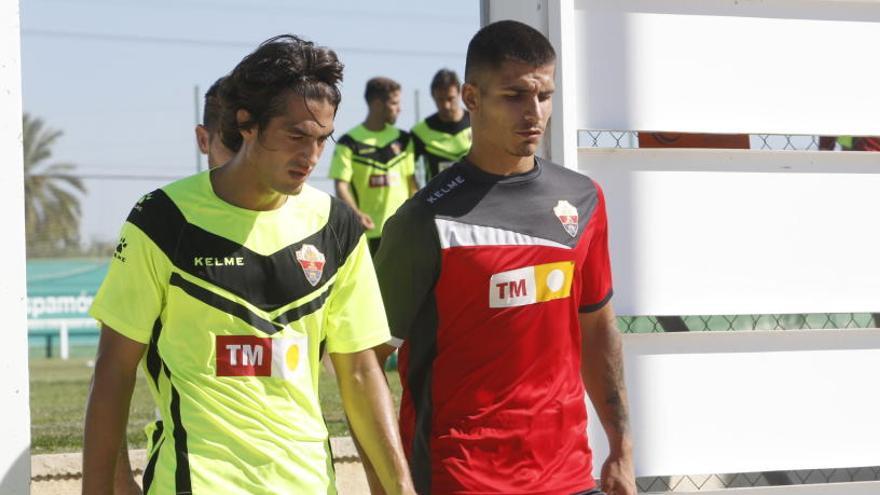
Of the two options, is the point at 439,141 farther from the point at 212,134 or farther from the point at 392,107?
the point at 212,134

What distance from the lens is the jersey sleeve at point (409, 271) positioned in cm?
450

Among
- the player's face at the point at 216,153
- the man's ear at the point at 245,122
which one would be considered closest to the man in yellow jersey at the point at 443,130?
the player's face at the point at 216,153

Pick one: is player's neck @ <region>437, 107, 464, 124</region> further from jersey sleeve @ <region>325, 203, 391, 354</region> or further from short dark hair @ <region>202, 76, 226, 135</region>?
jersey sleeve @ <region>325, 203, 391, 354</region>

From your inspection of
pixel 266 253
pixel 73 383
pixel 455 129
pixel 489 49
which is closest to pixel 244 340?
pixel 266 253

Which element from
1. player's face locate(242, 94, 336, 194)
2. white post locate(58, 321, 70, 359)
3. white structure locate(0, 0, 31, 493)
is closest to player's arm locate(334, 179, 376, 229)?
white structure locate(0, 0, 31, 493)

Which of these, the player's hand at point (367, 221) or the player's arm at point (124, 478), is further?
the player's hand at point (367, 221)

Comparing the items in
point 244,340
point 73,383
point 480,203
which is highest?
point 480,203

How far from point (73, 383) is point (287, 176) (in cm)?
1548

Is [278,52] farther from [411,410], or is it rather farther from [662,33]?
[662,33]

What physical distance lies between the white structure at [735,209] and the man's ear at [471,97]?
88cm

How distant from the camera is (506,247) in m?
4.60

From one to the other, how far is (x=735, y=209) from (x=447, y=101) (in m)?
7.49

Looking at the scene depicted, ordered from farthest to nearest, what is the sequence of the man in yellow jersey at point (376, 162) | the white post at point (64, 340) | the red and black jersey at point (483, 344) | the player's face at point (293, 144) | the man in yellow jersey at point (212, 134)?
the white post at point (64, 340) → the man in yellow jersey at point (376, 162) → the man in yellow jersey at point (212, 134) → the red and black jersey at point (483, 344) → the player's face at point (293, 144)

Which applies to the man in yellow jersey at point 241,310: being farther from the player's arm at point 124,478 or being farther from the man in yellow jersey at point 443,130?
the man in yellow jersey at point 443,130
